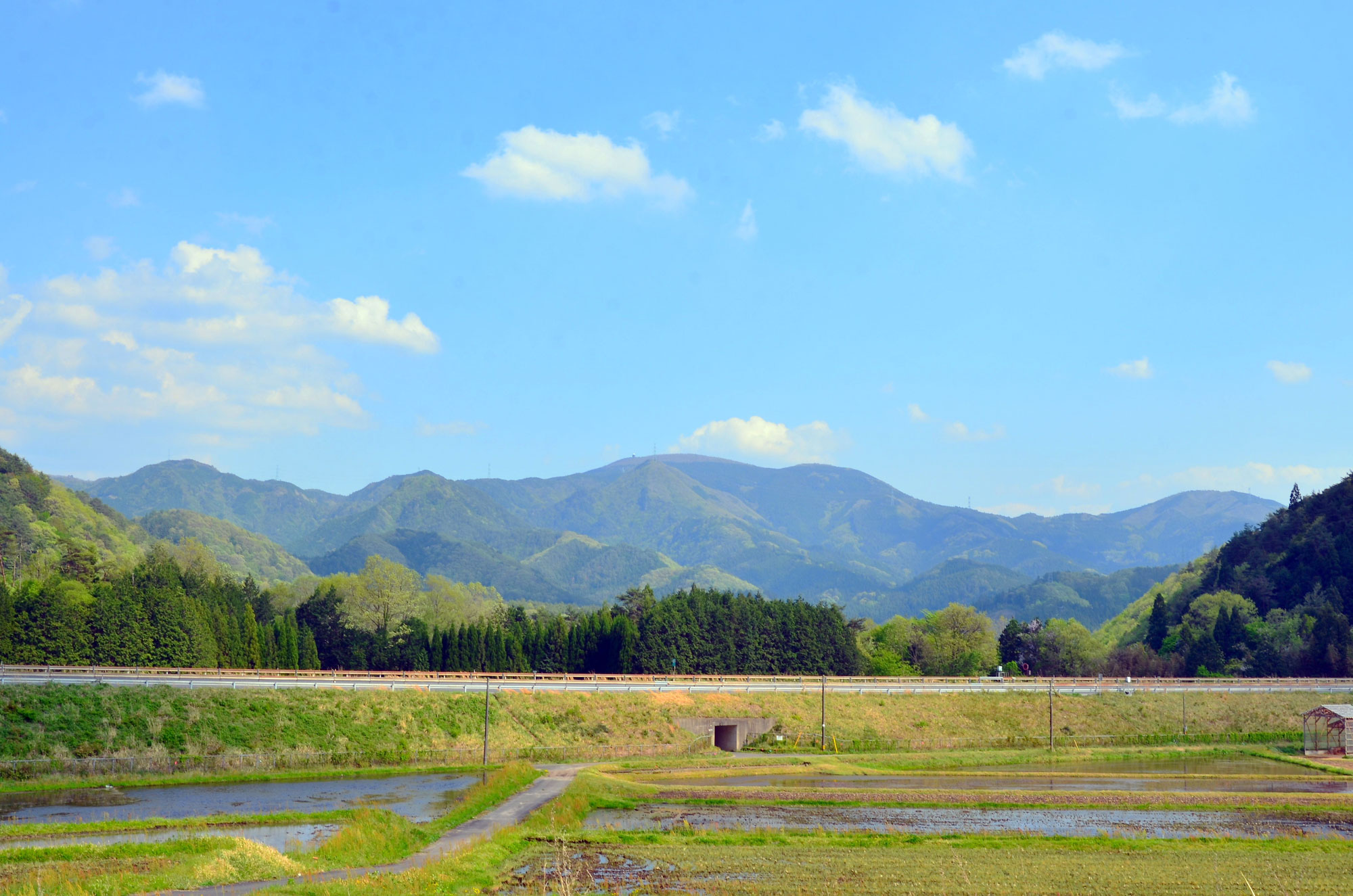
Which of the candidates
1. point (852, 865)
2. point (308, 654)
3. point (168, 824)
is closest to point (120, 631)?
point (308, 654)

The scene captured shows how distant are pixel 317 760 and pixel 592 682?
2756 centimetres

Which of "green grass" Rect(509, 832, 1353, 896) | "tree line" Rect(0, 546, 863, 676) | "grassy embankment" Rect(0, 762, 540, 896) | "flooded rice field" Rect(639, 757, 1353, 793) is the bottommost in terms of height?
"flooded rice field" Rect(639, 757, 1353, 793)

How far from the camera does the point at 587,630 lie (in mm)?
119938

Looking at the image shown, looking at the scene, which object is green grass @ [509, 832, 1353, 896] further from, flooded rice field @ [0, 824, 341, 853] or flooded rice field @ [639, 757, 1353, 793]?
flooded rice field @ [639, 757, 1353, 793]

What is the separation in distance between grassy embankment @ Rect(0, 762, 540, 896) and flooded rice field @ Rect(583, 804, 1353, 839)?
10138mm

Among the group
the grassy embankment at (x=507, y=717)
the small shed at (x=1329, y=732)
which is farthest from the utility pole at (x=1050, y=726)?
A: the small shed at (x=1329, y=732)

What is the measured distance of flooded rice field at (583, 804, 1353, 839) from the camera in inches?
1797

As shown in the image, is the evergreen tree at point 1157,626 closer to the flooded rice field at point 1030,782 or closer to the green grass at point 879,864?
the flooded rice field at point 1030,782

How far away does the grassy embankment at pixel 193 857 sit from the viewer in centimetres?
3092

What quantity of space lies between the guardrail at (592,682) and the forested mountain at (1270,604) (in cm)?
1620

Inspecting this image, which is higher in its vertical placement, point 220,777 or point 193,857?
point 193,857

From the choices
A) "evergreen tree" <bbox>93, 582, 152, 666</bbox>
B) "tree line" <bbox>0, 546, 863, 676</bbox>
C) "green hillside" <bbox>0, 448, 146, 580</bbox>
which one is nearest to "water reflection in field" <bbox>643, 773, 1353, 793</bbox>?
"tree line" <bbox>0, 546, 863, 676</bbox>

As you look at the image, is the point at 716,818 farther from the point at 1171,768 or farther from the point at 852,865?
the point at 1171,768

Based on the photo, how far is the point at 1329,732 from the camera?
8181 cm
